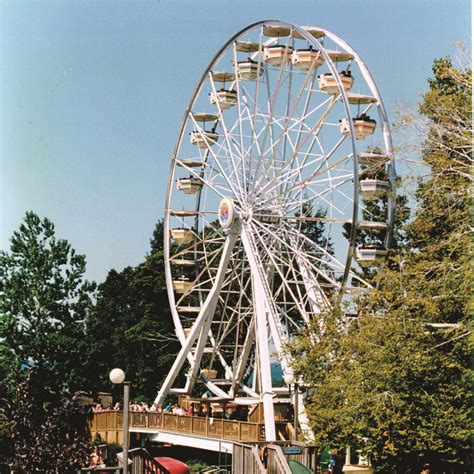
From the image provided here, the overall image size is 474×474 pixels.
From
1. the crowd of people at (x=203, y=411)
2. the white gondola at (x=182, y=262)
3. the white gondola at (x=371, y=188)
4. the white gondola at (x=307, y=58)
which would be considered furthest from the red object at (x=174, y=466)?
the white gondola at (x=182, y=262)

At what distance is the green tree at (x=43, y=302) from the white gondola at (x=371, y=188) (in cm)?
1707

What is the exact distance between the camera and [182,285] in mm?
39406

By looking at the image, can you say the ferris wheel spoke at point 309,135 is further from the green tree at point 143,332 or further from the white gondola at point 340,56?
the green tree at point 143,332

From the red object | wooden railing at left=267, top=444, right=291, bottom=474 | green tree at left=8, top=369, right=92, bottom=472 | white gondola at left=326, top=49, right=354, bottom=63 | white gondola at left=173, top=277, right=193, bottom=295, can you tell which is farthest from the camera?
white gondola at left=173, top=277, right=193, bottom=295

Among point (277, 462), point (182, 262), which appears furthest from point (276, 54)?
point (277, 462)

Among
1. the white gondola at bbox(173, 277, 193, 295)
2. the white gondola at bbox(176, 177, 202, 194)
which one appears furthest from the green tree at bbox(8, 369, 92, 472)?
the white gondola at bbox(176, 177, 202, 194)

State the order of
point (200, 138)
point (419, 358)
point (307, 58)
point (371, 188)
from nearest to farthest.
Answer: point (419, 358), point (371, 188), point (307, 58), point (200, 138)

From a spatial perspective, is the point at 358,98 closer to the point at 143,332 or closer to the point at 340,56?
the point at 340,56

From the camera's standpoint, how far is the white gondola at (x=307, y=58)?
105 feet

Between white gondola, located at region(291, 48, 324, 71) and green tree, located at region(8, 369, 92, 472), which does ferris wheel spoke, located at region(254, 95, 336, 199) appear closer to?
white gondola, located at region(291, 48, 324, 71)

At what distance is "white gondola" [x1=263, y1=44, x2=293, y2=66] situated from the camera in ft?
107

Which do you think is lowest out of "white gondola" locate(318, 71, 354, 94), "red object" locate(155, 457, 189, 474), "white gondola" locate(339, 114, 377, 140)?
"red object" locate(155, 457, 189, 474)

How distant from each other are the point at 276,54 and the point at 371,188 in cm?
603

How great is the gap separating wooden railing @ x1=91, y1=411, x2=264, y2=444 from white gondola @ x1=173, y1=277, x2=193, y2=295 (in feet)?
18.5
